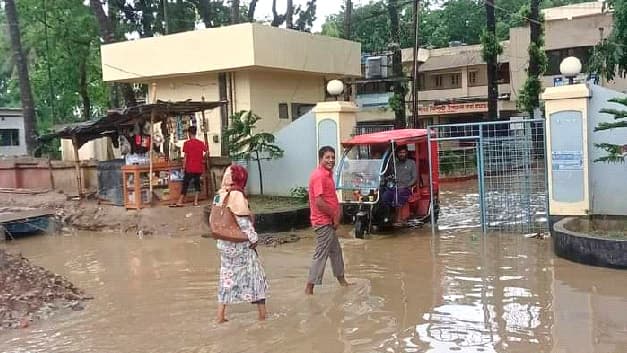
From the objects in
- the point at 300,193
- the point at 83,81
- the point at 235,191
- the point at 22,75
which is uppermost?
the point at 83,81

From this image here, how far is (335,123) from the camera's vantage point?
556 inches

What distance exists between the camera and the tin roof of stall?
575 inches

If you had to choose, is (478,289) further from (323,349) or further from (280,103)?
(280,103)

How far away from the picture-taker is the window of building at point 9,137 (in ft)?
138

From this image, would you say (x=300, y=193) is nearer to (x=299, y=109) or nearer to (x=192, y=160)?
(x=192, y=160)

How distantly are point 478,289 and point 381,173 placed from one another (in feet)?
14.2

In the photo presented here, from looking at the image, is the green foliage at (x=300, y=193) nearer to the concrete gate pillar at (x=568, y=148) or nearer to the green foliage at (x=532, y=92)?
the concrete gate pillar at (x=568, y=148)

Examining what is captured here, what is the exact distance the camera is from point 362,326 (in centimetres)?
642

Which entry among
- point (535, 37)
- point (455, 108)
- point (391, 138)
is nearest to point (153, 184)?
point (391, 138)

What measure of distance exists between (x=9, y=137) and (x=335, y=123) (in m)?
35.1

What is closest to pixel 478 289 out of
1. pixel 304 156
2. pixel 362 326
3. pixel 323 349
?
pixel 362 326

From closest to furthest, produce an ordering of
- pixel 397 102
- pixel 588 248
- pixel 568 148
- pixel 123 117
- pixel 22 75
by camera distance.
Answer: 1. pixel 588 248
2. pixel 568 148
3. pixel 123 117
4. pixel 22 75
5. pixel 397 102

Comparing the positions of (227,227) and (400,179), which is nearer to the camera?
(227,227)

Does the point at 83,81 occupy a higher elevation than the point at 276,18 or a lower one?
lower
